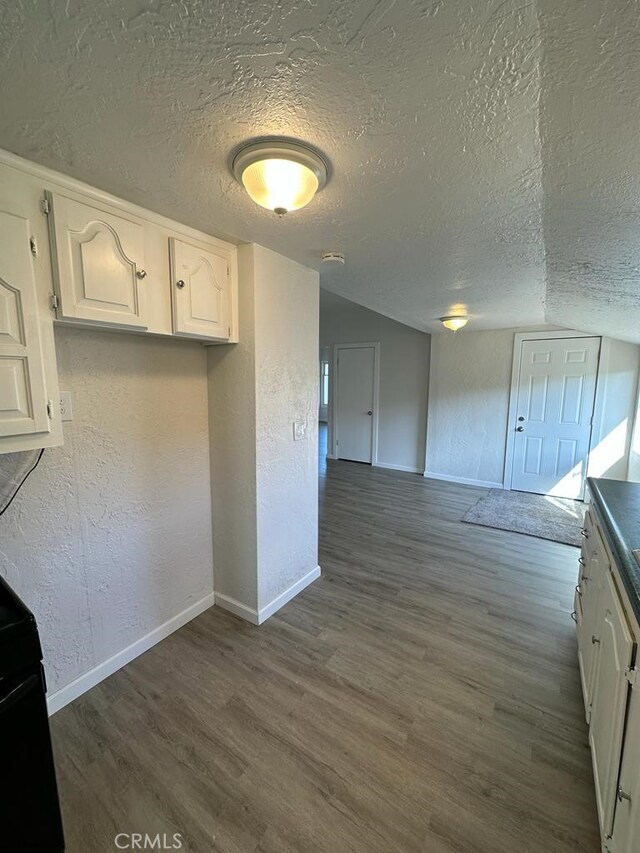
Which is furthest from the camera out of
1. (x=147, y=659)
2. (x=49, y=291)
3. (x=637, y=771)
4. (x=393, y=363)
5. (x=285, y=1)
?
(x=393, y=363)

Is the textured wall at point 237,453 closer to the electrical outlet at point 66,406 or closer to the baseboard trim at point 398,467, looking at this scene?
the electrical outlet at point 66,406

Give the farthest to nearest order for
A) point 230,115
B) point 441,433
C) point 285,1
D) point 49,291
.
→ point 441,433 → point 49,291 → point 230,115 → point 285,1

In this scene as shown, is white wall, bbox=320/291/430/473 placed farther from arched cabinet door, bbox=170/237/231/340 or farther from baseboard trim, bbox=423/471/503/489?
arched cabinet door, bbox=170/237/231/340

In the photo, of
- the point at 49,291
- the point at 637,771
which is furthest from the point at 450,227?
the point at 637,771

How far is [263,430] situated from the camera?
208cm

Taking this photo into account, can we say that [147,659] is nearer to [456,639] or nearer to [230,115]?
[456,639]

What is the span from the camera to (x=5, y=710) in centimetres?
95

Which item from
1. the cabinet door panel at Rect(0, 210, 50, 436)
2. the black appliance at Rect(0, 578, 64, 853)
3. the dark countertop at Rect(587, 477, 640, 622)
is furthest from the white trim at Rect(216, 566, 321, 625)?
the dark countertop at Rect(587, 477, 640, 622)

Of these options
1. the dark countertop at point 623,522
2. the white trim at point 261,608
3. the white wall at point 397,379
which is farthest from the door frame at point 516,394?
the white trim at point 261,608

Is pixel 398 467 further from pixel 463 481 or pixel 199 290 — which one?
pixel 199 290

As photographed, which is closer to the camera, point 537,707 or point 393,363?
point 537,707

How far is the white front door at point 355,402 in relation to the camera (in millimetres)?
6004

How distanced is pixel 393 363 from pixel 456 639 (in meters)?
4.31

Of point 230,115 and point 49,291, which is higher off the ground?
point 230,115
